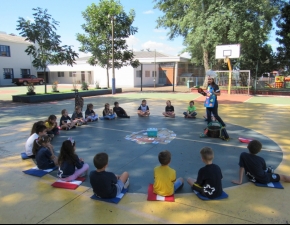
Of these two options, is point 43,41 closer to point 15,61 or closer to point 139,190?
point 139,190

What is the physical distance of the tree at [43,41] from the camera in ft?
50.2

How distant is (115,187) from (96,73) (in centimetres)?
3475

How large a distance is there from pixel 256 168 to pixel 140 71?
3216cm

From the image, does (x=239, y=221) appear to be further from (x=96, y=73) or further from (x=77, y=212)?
(x=96, y=73)

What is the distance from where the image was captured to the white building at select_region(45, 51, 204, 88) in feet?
112

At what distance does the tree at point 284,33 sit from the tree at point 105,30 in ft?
46.4

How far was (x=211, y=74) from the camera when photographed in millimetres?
6738

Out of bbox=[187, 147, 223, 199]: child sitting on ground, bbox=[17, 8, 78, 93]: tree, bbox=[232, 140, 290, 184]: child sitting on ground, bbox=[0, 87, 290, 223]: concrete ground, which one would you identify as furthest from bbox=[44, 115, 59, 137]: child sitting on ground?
bbox=[17, 8, 78, 93]: tree

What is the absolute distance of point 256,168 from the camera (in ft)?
12.3

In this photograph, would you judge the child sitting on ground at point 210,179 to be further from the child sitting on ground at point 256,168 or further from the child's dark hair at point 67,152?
the child's dark hair at point 67,152

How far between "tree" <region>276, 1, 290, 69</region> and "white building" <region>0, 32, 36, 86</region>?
34.4 m

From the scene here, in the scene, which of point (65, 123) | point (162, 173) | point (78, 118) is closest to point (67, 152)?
point (162, 173)

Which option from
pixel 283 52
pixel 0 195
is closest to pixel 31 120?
pixel 0 195

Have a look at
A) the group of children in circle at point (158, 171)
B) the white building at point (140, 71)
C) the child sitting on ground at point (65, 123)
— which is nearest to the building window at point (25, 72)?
the white building at point (140, 71)
